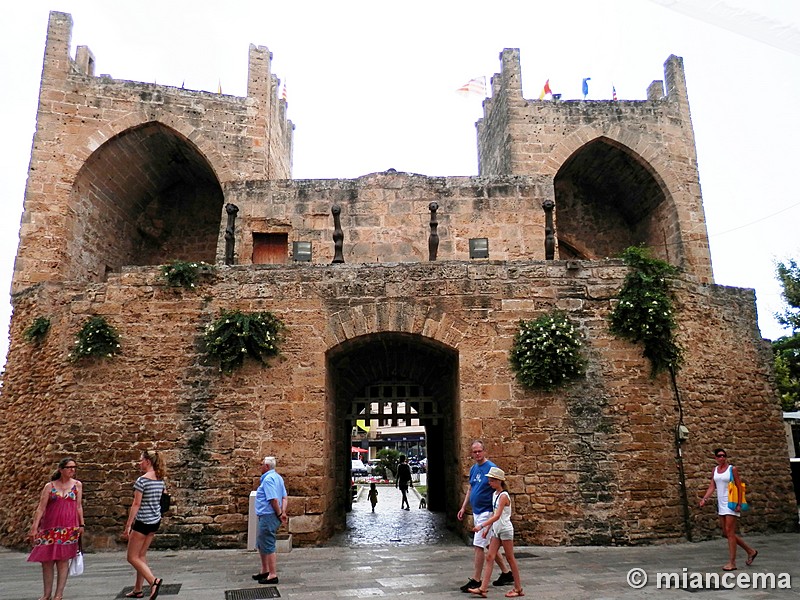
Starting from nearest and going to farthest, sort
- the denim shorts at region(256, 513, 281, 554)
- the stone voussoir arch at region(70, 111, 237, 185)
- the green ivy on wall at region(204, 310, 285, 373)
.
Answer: the denim shorts at region(256, 513, 281, 554) → the green ivy on wall at region(204, 310, 285, 373) → the stone voussoir arch at region(70, 111, 237, 185)

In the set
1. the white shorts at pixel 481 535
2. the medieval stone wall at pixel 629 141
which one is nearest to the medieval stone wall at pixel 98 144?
the medieval stone wall at pixel 629 141

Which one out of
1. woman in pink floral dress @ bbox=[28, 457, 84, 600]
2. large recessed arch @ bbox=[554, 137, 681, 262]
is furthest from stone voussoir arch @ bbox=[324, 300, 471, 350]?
large recessed arch @ bbox=[554, 137, 681, 262]

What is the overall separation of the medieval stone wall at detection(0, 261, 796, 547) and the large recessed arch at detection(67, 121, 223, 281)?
5345 millimetres

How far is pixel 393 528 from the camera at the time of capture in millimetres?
10078

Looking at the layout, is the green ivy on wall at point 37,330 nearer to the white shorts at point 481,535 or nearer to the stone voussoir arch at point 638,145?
the white shorts at point 481,535

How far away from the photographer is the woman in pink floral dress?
4887 mm

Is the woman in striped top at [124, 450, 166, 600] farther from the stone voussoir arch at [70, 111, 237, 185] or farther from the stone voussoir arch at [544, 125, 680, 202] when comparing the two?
the stone voussoir arch at [544, 125, 680, 202]

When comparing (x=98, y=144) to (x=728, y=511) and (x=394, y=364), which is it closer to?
(x=394, y=364)

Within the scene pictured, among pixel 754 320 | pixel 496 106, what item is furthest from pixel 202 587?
pixel 496 106

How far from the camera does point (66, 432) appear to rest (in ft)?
27.4

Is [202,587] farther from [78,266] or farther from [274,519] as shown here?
[78,266]

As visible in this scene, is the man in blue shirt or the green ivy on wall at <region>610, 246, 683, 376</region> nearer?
the man in blue shirt

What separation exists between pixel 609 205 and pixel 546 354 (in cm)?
999

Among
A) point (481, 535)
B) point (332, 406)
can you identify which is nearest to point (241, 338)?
point (332, 406)
